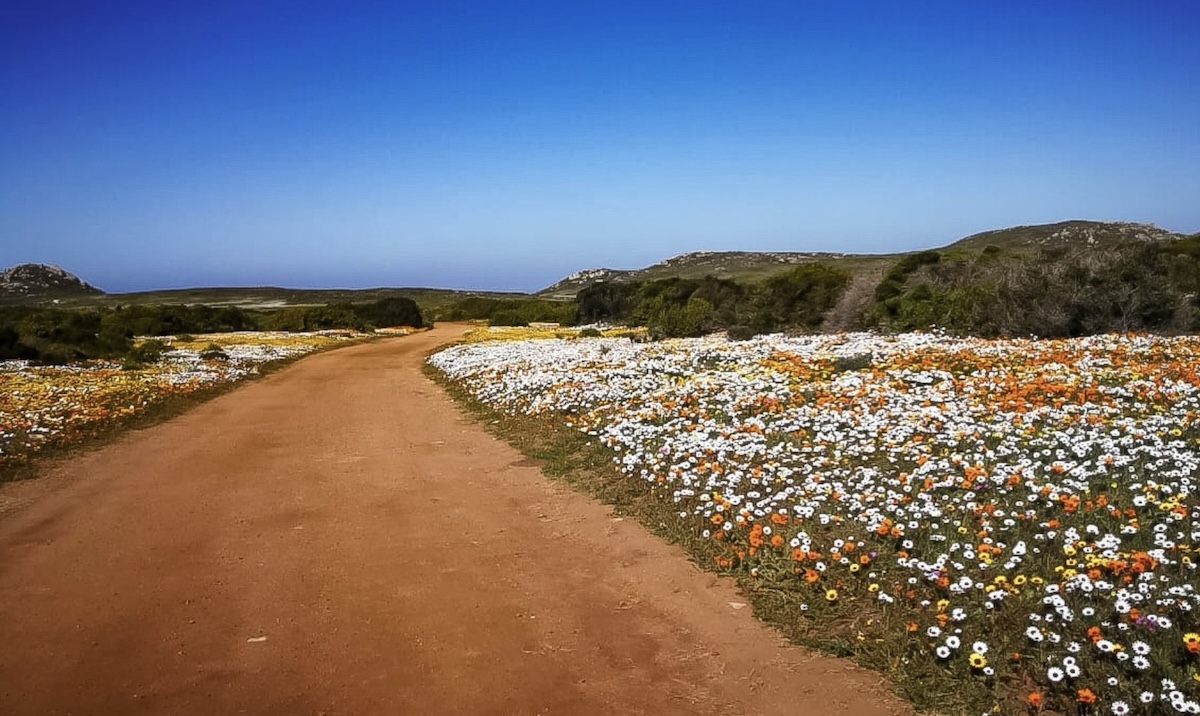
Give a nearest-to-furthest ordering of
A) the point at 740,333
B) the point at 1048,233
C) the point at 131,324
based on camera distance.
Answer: the point at 740,333, the point at 131,324, the point at 1048,233

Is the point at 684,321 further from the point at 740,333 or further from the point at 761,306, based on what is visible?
the point at 740,333

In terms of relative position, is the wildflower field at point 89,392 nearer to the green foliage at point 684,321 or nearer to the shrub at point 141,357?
the shrub at point 141,357

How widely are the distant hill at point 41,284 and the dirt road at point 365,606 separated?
12778 centimetres

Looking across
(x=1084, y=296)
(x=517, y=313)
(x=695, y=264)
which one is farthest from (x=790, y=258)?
(x=1084, y=296)

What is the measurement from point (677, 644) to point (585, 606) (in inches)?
36.5

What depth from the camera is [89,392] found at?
1727 centimetres

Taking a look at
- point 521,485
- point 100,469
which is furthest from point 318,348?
point 521,485

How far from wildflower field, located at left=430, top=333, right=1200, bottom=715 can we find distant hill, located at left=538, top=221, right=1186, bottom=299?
5285 centimetres

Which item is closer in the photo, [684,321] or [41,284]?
[684,321]

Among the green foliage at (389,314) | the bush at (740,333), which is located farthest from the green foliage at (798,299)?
the green foliage at (389,314)

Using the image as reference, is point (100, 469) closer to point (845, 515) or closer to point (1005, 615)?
point (845, 515)

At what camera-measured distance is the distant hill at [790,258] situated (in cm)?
7231

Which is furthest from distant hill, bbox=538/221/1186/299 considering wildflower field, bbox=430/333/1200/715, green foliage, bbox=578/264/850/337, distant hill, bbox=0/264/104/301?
distant hill, bbox=0/264/104/301

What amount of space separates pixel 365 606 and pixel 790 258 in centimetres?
11879
